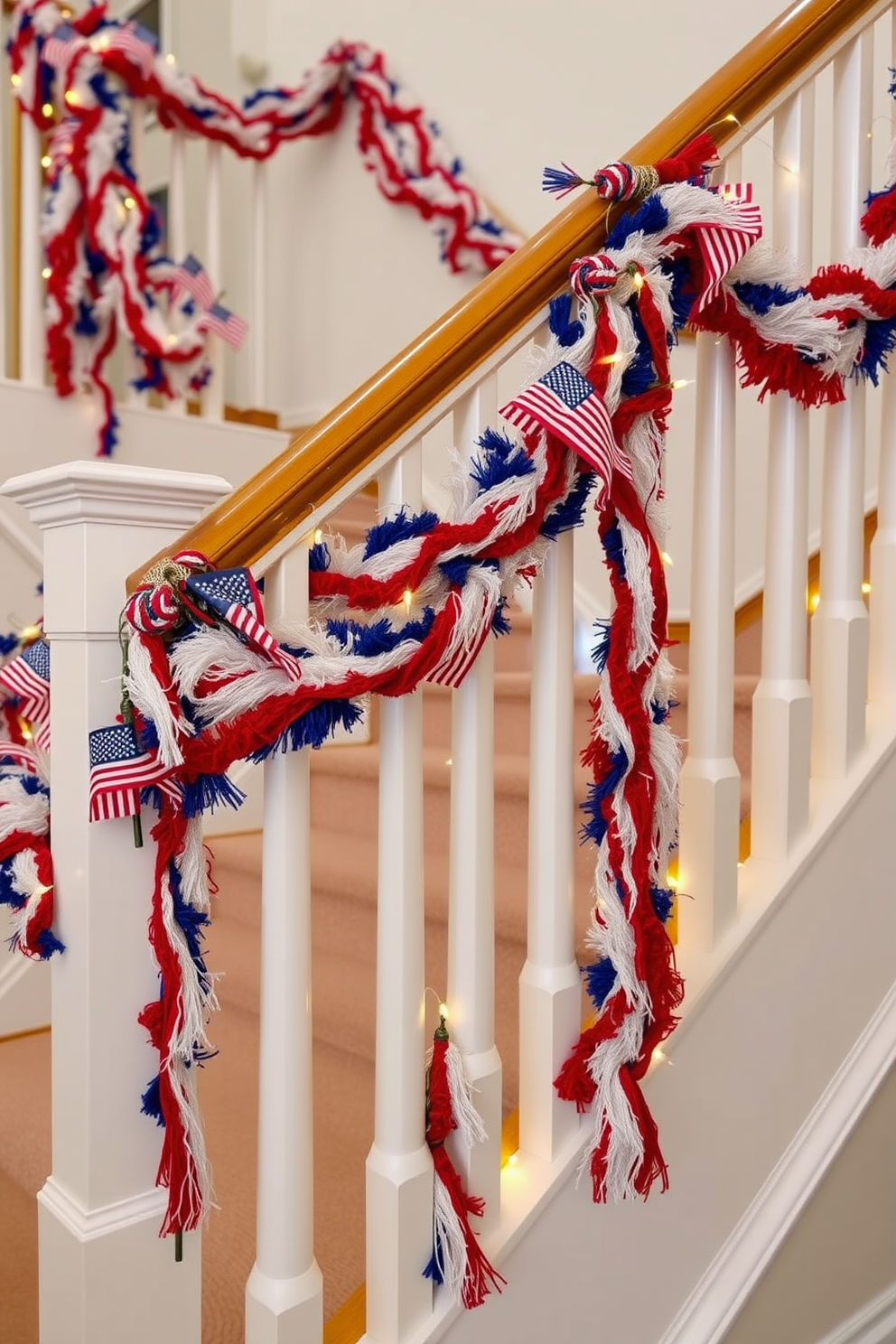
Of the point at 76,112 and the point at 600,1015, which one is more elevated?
the point at 76,112

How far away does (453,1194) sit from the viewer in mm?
979

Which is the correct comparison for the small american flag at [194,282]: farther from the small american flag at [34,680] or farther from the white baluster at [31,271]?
the small american flag at [34,680]

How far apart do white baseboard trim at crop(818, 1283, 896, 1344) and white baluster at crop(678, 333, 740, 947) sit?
2.36ft

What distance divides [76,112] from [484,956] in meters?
2.15

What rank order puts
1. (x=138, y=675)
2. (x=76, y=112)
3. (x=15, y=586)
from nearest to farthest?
(x=138, y=675) → (x=15, y=586) → (x=76, y=112)

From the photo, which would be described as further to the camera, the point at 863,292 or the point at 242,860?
the point at 242,860

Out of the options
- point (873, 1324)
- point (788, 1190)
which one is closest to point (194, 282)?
point (788, 1190)

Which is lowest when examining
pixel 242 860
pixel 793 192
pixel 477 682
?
pixel 242 860

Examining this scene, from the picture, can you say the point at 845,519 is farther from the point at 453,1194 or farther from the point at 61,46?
the point at 61,46

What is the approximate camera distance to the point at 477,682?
3.26ft

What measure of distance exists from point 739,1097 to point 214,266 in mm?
2351

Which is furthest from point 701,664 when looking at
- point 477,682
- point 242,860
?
point 242,860

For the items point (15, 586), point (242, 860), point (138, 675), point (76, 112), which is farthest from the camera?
point (76, 112)

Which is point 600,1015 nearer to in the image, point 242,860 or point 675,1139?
point 675,1139
